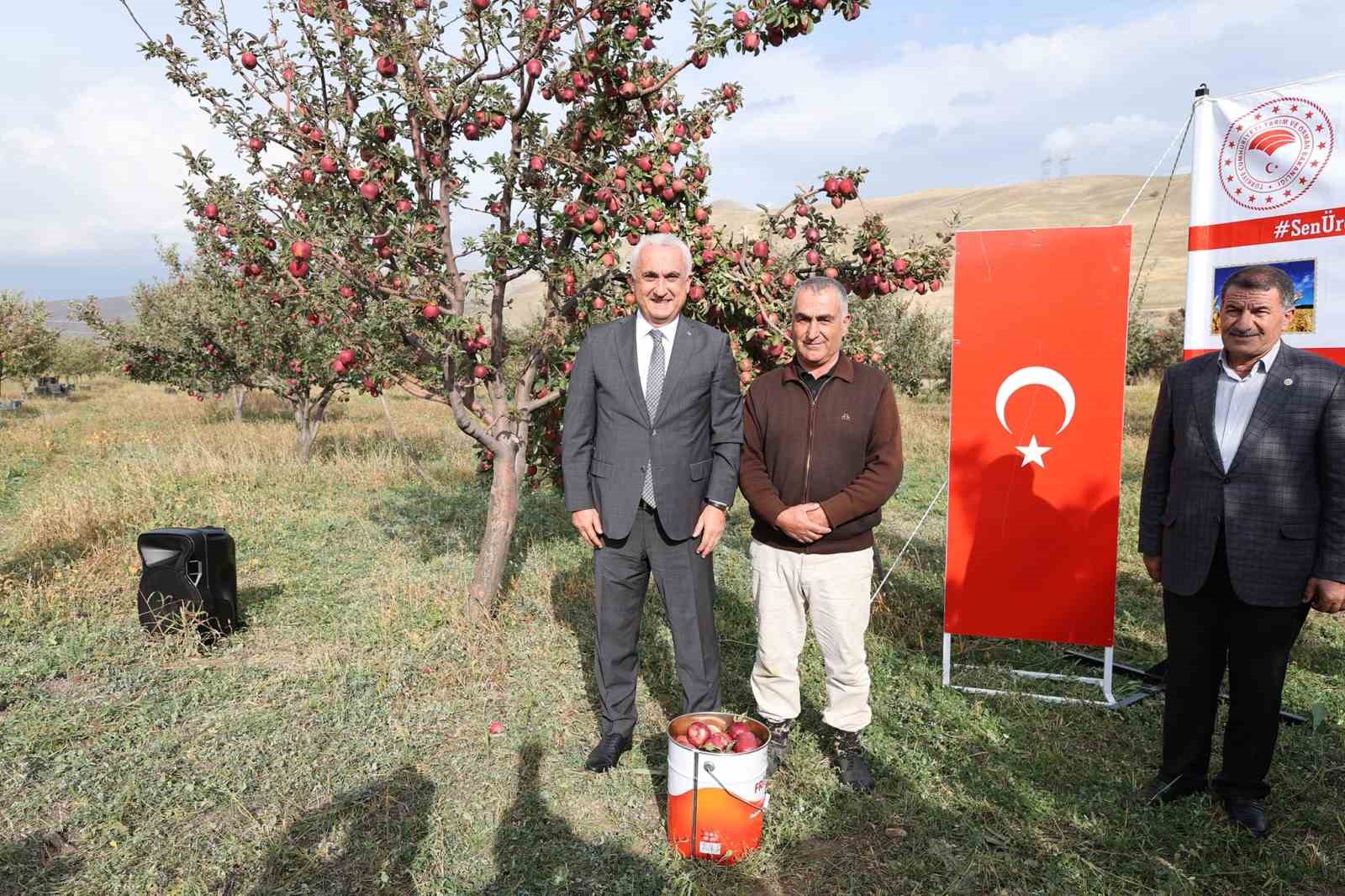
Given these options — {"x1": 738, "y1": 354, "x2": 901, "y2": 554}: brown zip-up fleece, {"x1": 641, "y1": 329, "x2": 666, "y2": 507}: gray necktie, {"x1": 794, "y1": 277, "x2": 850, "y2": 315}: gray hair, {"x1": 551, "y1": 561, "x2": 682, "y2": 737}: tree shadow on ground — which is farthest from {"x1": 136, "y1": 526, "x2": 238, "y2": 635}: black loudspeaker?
{"x1": 794, "y1": 277, "x2": 850, "y2": 315}: gray hair

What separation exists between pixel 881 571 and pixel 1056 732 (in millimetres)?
2577

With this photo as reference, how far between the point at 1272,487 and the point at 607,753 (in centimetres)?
309

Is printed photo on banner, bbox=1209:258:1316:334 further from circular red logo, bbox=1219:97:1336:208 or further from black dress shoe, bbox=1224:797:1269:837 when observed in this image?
black dress shoe, bbox=1224:797:1269:837

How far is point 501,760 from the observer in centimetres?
397

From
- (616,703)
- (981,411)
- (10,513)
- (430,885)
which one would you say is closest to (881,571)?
(981,411)

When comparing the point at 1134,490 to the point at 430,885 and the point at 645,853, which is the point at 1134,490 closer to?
the point at 645,853

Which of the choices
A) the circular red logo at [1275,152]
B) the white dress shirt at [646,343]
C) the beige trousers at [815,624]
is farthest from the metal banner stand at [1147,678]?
the white dress shirt at [646,343]

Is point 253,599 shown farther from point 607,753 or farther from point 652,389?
point 652,389

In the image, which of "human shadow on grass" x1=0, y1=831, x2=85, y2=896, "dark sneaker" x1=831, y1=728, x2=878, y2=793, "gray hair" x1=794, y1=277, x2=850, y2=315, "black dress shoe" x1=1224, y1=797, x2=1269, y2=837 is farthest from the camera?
"dark sneaker" x1=831, y1=728, x2=878, y2=793

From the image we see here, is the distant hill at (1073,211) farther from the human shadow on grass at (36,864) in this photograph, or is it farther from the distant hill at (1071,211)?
the human shadow on grass at (36,864)

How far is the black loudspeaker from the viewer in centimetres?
537

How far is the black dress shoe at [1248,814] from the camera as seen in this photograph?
11.0 feet

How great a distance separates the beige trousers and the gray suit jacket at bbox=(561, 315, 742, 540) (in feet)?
1.51

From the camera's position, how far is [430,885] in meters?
3.04
